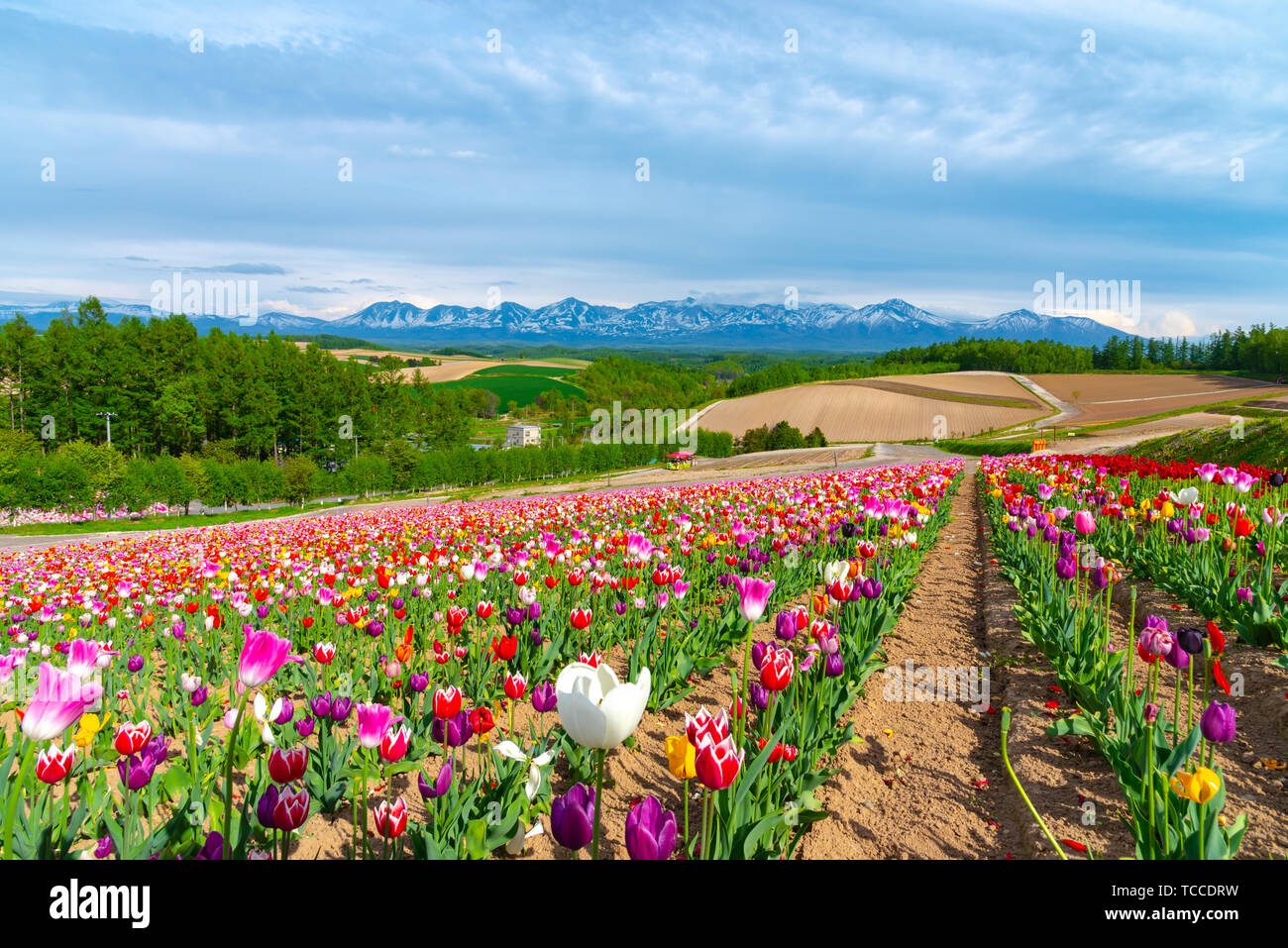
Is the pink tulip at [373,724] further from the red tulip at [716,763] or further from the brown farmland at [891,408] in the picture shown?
the brown farmland at [891,408]

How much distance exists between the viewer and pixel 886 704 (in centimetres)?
486

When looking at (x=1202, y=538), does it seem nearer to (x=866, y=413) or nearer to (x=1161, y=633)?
(x=1161, y=633)

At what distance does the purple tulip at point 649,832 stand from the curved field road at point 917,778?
172 cm

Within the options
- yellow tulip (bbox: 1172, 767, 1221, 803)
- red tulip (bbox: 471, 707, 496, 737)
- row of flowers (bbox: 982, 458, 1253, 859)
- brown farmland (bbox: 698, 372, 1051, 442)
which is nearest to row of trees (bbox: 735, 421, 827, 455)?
brown farmland (bbox: 698, 372, 1051, 442)

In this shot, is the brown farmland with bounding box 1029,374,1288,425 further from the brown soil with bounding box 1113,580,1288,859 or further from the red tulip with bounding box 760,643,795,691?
the red tulip with bounding box 760,643,795,691

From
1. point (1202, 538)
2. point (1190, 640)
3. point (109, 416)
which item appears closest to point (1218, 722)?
point (1190, 640)

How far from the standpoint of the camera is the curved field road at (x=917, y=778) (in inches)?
124

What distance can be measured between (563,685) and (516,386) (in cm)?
18960

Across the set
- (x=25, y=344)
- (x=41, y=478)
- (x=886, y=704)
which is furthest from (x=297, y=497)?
(x=886, y=704)

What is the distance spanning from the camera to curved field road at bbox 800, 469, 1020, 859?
3.16m

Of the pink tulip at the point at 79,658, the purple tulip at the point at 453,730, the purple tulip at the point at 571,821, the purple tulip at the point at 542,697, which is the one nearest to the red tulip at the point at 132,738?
the pink tulip at the point at 79,658

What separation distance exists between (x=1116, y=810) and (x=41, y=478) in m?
52.1
